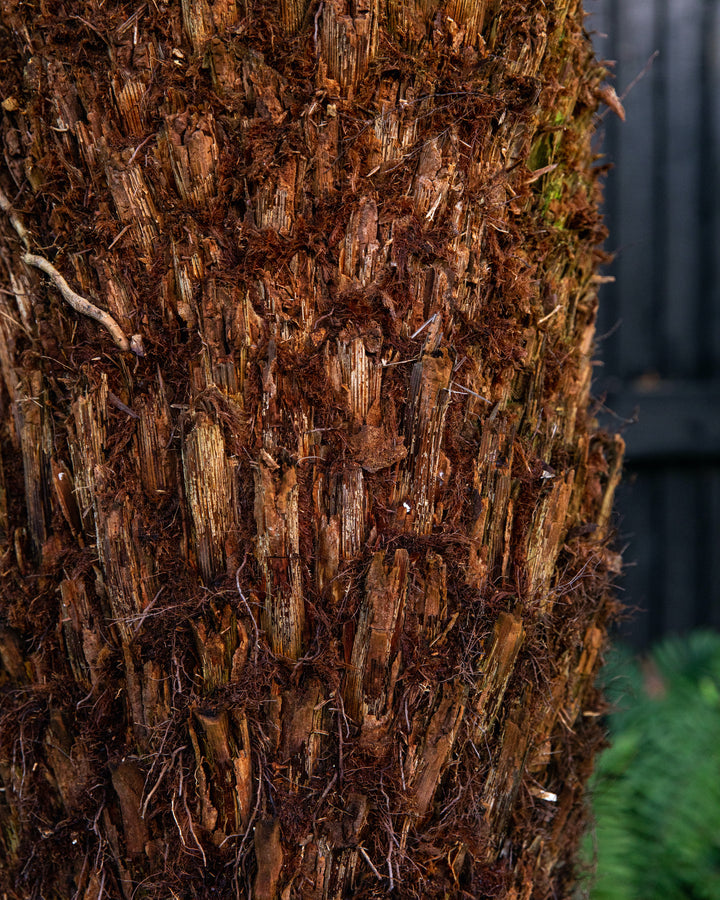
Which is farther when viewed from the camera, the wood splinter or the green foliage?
the green foliage

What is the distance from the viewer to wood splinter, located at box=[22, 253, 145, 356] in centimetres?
105

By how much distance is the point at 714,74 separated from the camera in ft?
13.4

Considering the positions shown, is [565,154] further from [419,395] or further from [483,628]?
[483,628]

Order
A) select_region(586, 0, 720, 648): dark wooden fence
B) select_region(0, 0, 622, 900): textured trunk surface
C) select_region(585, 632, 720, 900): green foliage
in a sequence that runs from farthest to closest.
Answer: select_region(586, 0, 720, 648): dark wooden fence, select_region(585, 632, 720, 900): green foliage, select_region(0, 0, 622, 900): textured trunk surface

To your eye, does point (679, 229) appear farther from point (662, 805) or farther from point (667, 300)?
point (662, 805)

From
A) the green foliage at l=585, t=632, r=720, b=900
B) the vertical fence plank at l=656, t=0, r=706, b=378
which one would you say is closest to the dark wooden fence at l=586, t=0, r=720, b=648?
the vertical fence plank at l=656, t=0, r=706, b=378

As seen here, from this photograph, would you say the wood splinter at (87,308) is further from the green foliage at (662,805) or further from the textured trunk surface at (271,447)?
the green foliage at (662,805)

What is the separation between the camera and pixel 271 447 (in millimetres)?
1021

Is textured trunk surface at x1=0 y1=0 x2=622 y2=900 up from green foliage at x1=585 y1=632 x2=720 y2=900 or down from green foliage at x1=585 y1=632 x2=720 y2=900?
up

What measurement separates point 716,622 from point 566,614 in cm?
376

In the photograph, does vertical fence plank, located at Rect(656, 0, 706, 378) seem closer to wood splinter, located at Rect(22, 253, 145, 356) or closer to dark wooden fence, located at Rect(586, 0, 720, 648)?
dark wooden fence, located at Rect(586, 0, 720, 648)

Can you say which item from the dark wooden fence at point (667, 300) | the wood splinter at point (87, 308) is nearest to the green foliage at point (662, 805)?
the dark wooden fence at point (667, 300)

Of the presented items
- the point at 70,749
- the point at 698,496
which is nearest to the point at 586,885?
the point at 70,749

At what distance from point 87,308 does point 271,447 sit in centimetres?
35
